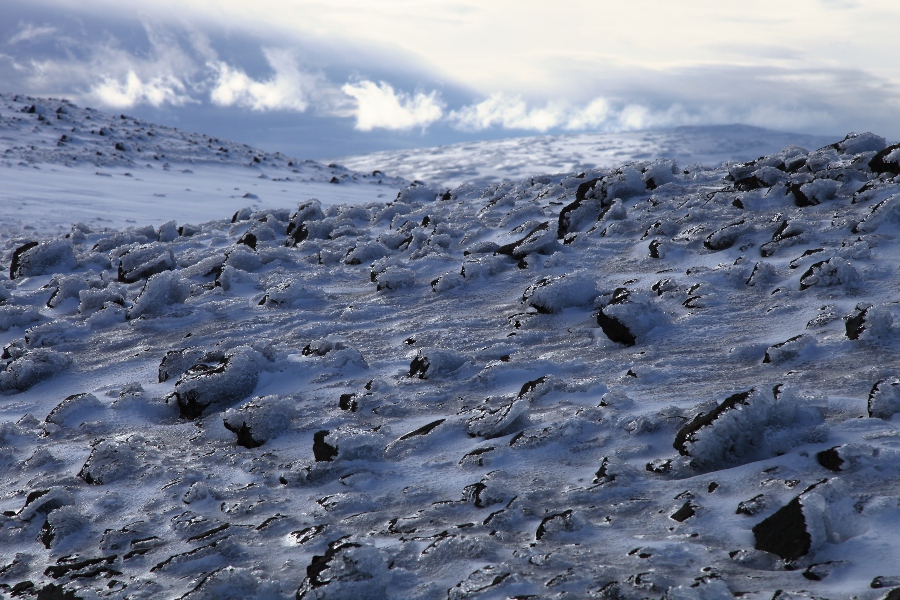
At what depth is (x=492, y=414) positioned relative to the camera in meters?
3.40

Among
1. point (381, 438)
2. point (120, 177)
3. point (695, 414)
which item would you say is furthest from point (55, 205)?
point (695, 414)

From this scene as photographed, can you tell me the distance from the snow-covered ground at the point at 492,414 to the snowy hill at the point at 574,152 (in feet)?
81.3

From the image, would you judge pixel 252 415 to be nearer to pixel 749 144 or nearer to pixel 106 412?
pixel 106 412

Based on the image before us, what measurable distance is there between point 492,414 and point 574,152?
39522mm

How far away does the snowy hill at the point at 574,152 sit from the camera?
3462 cm

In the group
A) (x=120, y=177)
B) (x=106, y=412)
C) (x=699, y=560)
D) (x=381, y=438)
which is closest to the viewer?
(x=699, y=560)

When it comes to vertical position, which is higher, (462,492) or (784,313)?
(784,313)

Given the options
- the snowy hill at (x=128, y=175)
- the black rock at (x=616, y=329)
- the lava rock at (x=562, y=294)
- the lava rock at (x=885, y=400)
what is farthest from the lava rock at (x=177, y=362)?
the snowy hill at (x=128, y=175)

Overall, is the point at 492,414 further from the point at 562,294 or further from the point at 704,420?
the point at 562,294

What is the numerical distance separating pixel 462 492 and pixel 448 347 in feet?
5.67

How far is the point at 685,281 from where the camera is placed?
498cm

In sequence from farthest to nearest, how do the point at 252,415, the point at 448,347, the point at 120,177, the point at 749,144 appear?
the point at 749,144, the point at 120,177, the point at 448,347, the point at 252,415

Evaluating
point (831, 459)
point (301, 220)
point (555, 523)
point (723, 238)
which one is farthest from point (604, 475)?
point (301, 220)

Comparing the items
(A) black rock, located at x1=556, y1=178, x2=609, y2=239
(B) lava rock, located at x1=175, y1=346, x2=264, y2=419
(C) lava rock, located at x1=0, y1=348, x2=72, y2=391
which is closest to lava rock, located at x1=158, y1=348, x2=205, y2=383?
(B) lava rock, located at x1=175, y1=346, x2=264, y2=419
